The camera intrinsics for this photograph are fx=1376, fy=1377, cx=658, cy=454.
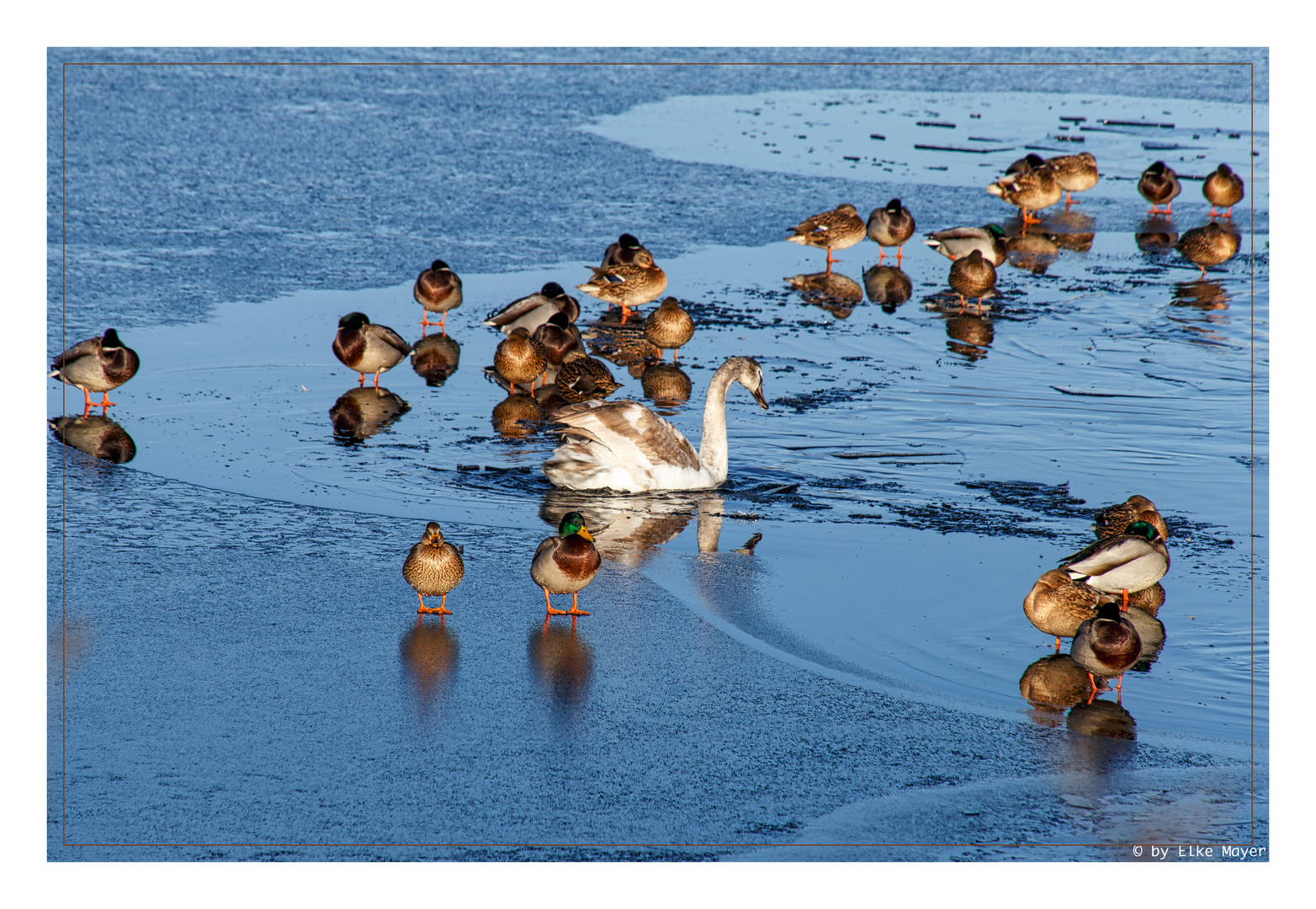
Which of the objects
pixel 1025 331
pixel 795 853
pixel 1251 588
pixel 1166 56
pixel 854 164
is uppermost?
pixel 1166 56

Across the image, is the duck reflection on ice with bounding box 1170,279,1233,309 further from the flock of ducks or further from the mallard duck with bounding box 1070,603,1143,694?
the mallard duck with bounding box 1070,603,1143,694

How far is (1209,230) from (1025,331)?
3802mm

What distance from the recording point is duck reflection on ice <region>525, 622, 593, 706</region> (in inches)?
232

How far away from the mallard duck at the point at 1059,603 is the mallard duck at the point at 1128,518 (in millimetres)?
1066

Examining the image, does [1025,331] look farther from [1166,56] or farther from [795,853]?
[1166,56]

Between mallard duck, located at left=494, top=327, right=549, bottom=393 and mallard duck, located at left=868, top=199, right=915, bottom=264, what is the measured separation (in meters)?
5.71

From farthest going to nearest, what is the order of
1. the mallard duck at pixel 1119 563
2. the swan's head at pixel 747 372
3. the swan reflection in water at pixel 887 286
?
the swan reflection in water at pixel 887 286, the swan's head at pixel 747 372, the mallard duck at pixel 1119 563

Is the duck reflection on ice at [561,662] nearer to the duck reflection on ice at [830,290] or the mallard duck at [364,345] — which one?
the mallard duck at [364,345]

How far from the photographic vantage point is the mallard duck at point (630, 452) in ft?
28.5

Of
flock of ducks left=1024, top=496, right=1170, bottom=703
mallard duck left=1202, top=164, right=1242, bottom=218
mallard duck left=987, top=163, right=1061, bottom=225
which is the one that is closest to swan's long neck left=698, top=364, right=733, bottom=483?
flock of ducks left=1024, top=496, right=1170, bottom=703

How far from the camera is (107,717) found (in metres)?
5.50

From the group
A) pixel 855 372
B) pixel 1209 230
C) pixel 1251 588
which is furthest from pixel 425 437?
pixel 1209 230

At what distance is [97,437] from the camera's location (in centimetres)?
959

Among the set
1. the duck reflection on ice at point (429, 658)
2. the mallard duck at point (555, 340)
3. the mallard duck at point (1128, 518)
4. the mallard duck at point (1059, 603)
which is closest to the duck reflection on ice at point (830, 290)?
the mallard duck at point (555, 340)
